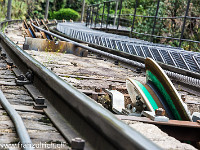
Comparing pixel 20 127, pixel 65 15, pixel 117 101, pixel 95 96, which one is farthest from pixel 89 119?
pixel 65 15

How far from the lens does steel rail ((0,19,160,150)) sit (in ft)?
6.33

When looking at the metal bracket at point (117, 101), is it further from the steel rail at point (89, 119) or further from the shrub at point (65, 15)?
the shrub at point (65, 15)

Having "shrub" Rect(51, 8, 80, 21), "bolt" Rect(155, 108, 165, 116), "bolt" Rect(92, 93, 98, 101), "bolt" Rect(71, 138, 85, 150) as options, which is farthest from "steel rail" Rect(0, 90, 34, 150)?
"shrub" Rect(51, 8, 80, 21)

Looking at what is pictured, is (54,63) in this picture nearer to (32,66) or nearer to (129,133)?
(32,66)

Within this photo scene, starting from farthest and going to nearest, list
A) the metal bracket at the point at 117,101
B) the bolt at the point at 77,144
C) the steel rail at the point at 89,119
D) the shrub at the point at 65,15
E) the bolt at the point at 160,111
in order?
the shrub at the point at 65,15
the metal bracket at the point at 117,101
the bolt at the point at 160,111
the bolt at the point at 77,144
the steel rail at the point at 89,119

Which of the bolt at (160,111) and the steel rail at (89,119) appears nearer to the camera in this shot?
the steel rail at (89,119)

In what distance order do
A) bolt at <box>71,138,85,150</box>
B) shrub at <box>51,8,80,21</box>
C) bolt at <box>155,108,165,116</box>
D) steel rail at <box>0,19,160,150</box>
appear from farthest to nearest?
shrub at <box>51,8,80,21</box> < bolt at <box>155,108,165,116</box> < bolt at <box>71,138,85,150</box> < steel rail at <box>0,19,160,150</box>

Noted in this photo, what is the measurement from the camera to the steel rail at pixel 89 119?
193 cm

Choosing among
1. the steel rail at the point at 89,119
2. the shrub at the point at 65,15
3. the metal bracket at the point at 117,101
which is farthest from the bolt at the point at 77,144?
the shrub at the point at 65,15

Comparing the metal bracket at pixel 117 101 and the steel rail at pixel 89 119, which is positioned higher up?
the steel rail at pixel 89 119

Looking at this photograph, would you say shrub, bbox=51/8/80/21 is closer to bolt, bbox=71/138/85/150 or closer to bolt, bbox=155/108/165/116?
bolt, bbox=155/108/165/116

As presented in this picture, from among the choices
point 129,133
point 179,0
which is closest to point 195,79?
point 129,133

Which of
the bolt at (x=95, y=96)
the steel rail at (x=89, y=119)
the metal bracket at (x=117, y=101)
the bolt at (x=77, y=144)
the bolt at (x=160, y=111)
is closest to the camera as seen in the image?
the steel rail at (x=89, y=119)

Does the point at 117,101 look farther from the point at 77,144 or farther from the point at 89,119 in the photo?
the point at 77,144
